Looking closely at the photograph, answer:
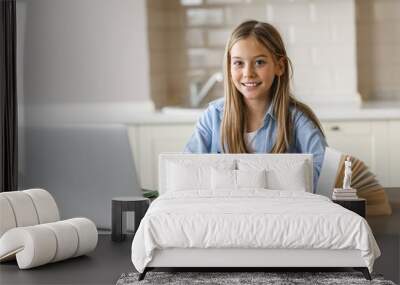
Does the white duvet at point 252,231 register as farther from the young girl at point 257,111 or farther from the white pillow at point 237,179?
the young girl at point 257,111

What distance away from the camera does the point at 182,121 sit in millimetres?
6977

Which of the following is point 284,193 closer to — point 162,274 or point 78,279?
point 162,274

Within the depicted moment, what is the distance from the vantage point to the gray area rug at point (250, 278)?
13.9 feet

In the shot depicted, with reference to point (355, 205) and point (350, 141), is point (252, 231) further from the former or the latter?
→ point (350, 141)

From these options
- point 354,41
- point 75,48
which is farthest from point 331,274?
point 75,48

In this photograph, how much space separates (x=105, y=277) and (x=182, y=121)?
2.60 metres

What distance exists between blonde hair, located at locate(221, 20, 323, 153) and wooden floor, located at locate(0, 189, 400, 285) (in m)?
0.88

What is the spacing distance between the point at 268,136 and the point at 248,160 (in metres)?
0.26

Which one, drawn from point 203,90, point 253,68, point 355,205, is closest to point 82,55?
point 203,90

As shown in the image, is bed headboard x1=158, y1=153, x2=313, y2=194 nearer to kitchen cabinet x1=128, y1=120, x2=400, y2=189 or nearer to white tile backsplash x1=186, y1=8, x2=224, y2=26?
kitchen cabinet x1=128, y1=120, x2=400, y2=189

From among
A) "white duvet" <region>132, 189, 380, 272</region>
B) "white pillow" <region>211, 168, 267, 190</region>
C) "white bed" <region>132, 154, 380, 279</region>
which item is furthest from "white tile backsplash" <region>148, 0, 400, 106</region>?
"white duvet" <region>132, 189, 380, 272</region>

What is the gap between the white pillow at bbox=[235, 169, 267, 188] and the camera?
505 cm

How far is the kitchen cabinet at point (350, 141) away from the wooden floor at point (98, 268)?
1260mm

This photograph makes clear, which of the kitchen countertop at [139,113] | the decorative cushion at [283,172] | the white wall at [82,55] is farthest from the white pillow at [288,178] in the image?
the white wall at [82,55]
